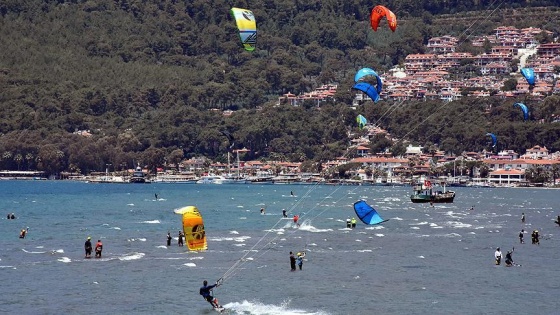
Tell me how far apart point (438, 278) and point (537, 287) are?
3.92m

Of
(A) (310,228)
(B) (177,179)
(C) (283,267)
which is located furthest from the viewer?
(B) (177,179)

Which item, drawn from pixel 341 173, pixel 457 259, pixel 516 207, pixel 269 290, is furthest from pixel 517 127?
pixel 269 290

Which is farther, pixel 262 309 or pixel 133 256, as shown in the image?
pixel 133 256

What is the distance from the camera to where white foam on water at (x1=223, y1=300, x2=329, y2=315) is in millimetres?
37406

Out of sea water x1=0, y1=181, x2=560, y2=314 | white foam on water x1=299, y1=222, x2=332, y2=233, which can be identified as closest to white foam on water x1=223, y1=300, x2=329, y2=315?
sea water x1=0, y1=181, x2=560, y2=314

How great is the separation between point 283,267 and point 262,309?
10.2m

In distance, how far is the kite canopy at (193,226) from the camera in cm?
3625

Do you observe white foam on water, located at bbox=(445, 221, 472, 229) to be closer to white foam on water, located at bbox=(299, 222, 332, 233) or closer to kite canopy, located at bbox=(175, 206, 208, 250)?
white foam on water, located at bbox=(299, 222, 332, 233)

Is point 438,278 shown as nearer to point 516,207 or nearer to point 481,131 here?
point 516,207

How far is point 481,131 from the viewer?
185m

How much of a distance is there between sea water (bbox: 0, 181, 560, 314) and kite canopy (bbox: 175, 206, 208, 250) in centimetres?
217

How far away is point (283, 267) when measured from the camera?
48.2 meters

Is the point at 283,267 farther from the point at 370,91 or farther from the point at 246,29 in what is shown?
the point at 370,91

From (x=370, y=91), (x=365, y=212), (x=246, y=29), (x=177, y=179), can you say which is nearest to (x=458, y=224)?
(x=370, y=91)
